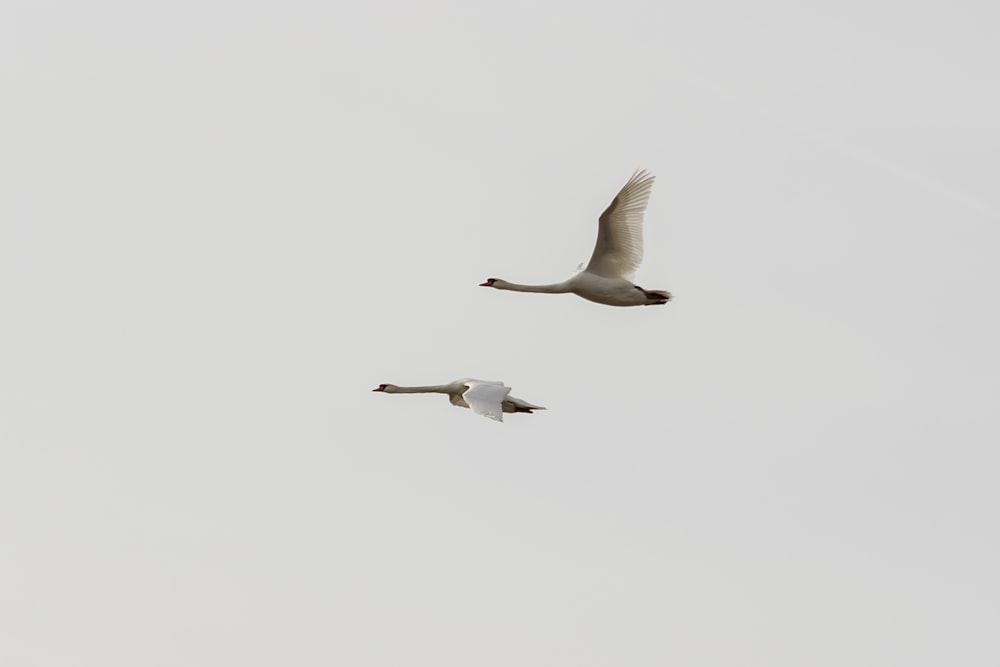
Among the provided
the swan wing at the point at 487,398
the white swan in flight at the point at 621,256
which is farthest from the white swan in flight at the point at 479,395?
the white swan in flight at the point at 621,256

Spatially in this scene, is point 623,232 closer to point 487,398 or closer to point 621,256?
point 621,256

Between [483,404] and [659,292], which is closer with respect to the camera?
[483,404]

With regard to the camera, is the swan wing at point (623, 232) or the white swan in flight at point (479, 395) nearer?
the white swan in flight at point (479, 395)

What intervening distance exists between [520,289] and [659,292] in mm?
4244

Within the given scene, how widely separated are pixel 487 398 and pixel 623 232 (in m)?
7.45

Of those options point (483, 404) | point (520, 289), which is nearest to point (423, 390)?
point (520, 289)

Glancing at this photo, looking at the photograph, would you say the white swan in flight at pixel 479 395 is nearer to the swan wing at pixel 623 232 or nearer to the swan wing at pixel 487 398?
the swan wing at pixel 487 398

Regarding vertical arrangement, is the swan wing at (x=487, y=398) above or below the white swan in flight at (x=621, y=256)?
below

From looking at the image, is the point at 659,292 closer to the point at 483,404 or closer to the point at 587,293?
the point at 587,293

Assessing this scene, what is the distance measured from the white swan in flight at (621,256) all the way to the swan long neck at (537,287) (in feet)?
0.69

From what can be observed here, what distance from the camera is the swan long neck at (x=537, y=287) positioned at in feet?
212

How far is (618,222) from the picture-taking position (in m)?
64.0

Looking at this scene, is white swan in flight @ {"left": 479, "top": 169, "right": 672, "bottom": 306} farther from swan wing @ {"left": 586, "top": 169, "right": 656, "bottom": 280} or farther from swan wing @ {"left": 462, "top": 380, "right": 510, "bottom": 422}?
swan wing @ {"left": 462, "top": 380, "right": 510, "bottom": 422}

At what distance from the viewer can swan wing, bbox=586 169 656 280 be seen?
64.0 metres
